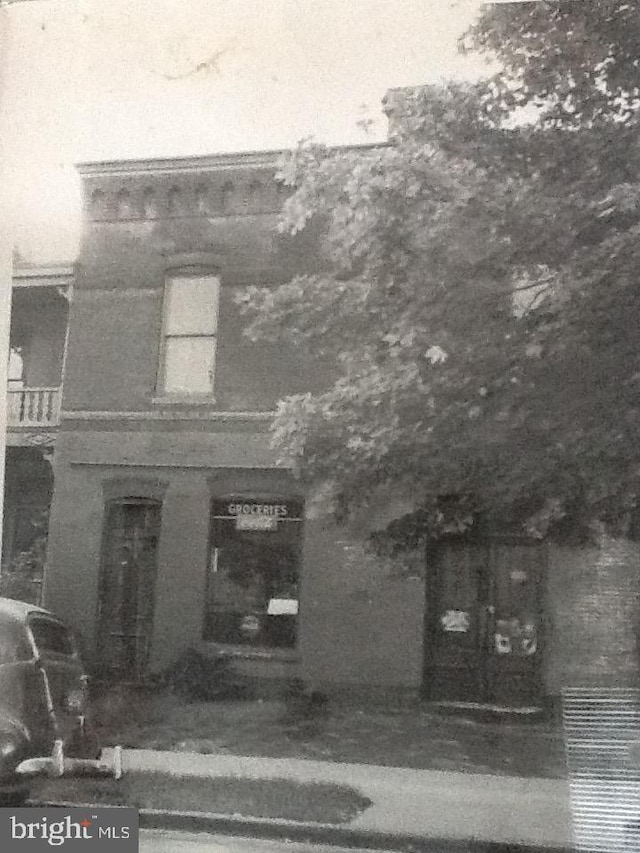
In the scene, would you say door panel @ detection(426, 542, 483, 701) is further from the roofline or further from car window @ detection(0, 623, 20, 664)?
the roofline

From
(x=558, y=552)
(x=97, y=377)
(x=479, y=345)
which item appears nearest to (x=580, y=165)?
(x=479, y=345)

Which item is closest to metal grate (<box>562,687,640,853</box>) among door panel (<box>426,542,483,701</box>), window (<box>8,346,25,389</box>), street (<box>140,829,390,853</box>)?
door panel (<box>426,542,483,701</box>)

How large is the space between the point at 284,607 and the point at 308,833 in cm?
40

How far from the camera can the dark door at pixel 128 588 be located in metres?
1.63

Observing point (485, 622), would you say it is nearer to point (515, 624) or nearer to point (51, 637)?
point (515, 624)

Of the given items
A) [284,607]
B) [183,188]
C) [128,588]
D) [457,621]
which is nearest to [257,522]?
[284,607]

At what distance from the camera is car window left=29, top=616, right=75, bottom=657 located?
1642 mm

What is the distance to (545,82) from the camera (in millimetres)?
1615

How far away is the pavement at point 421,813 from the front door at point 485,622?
148 millimetres

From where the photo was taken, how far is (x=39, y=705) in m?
1.61

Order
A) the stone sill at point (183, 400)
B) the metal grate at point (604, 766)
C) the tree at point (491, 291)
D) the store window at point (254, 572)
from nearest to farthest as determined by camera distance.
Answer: the metal grate at point (604, 766), the tree at point (491, 291), the store window at point (254, 572), the stone sill at point (183, 400)

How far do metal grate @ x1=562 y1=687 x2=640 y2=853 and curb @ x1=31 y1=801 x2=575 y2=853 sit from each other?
0.24ft

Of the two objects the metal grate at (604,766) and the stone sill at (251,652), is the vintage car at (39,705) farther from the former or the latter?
the metal grate at (604,766)

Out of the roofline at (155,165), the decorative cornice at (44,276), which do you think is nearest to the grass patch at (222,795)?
the decorative cornice at (44,276)
